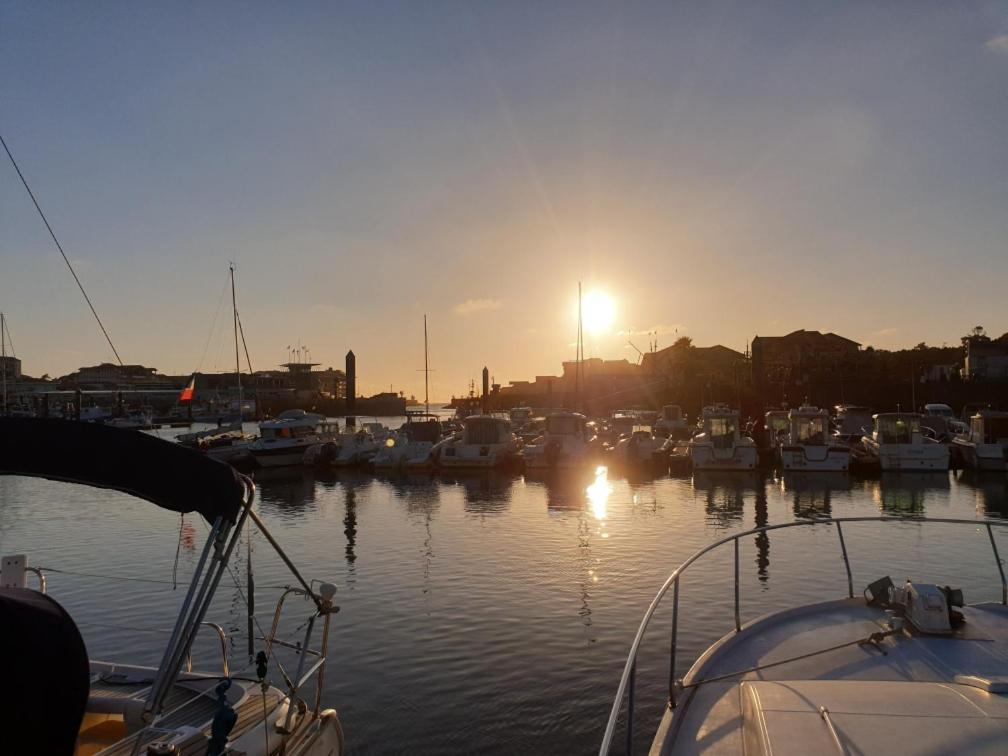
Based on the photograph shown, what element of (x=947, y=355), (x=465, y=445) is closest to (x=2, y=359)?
(x=465, y=445)

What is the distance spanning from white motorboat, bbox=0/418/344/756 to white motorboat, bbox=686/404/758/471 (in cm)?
3867

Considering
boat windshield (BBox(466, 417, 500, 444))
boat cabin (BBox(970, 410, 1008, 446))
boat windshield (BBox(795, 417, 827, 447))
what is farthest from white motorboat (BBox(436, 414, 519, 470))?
boat cabin (BBox(970, 410, 1008, 446))

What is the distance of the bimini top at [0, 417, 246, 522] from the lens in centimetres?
573

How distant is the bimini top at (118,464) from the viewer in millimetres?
5730

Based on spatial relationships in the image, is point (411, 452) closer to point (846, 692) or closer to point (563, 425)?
point (563, 425)

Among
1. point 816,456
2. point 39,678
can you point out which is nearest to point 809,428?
point 816,456

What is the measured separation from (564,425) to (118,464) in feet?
141

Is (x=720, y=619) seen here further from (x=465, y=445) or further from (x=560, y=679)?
(x=465, y=445)

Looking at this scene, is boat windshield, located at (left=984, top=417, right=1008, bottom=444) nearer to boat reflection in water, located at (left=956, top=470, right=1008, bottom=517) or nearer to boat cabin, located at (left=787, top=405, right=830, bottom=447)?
boat reflection in water, located at (left=956, top=470, right=1008, bottom=517)

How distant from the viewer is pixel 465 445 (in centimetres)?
4756

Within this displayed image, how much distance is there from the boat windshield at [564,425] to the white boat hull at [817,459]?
12845mm

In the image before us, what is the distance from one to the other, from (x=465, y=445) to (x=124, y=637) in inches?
1321

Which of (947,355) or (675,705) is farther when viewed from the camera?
(947,355)

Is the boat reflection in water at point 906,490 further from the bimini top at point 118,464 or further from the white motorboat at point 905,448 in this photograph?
the bimini top at point 118,464
